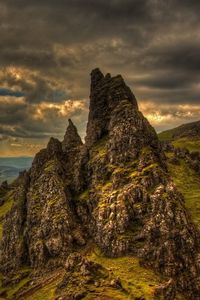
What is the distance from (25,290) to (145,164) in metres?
80.1

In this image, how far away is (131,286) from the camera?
5315 inches

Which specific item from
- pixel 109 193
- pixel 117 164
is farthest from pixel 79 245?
pixel 117 164

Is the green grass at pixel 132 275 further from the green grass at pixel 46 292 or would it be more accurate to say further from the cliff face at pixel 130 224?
the green grass at pixel 46 292

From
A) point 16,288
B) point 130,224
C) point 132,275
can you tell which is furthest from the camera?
point 16,288

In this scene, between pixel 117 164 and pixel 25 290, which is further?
pixel 117 164

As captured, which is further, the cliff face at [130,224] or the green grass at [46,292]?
the cliff face at [130,224]

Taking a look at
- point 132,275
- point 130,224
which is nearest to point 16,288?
point 130,224

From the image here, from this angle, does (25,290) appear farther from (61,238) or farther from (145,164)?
(145,164)

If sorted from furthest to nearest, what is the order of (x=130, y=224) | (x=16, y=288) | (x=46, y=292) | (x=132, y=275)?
(x=16, y=288) → (x=130, y=224) → (x=46, y=292) → (x=132, y=275)

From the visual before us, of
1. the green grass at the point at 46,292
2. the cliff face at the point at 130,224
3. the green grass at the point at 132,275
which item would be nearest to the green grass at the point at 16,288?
the cliff face at the point at 130,224

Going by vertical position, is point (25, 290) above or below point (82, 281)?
below

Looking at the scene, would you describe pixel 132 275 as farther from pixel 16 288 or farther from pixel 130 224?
pixel 16 288

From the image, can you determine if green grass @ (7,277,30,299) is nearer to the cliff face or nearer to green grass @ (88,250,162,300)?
the cliff face

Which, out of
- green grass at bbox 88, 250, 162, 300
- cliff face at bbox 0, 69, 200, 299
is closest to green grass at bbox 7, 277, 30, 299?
cliff face at bbox 0, 69, 200, 299
